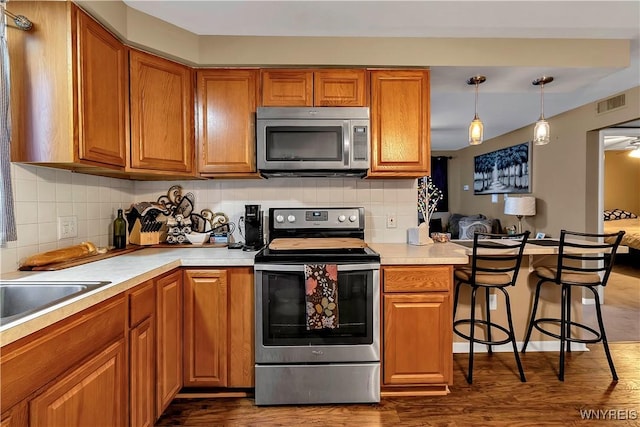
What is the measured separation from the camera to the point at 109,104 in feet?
6.21

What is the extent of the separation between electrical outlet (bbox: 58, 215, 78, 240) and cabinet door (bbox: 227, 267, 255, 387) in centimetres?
96

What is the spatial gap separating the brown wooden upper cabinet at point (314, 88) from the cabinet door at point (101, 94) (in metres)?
0.88

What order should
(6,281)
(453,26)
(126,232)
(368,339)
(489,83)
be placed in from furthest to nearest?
1. (489,83)
2. (126,232)
3. (453,26)
4. (368,339)
5. (6,281)

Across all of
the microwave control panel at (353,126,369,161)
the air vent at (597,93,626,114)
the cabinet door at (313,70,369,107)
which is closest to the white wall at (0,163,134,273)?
the cabinet door at (313,70,369,107)

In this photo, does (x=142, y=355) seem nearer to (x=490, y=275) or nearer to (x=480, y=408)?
(x=480, y=408)

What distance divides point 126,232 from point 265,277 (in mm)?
1214

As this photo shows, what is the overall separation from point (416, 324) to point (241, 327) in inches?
42.1

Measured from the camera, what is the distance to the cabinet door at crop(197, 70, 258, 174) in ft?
7.63

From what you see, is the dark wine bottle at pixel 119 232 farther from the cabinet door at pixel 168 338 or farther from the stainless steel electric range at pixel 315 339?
the stainless steel electric range at pixel 315 339

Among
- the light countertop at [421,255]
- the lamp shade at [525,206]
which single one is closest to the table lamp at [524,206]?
the lamp shade at [525,206]

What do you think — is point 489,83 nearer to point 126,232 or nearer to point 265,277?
point 265,277

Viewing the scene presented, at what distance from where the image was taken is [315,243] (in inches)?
89.1

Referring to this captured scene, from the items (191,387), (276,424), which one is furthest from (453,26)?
(191,387)

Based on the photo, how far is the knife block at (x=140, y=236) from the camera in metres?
2.46
